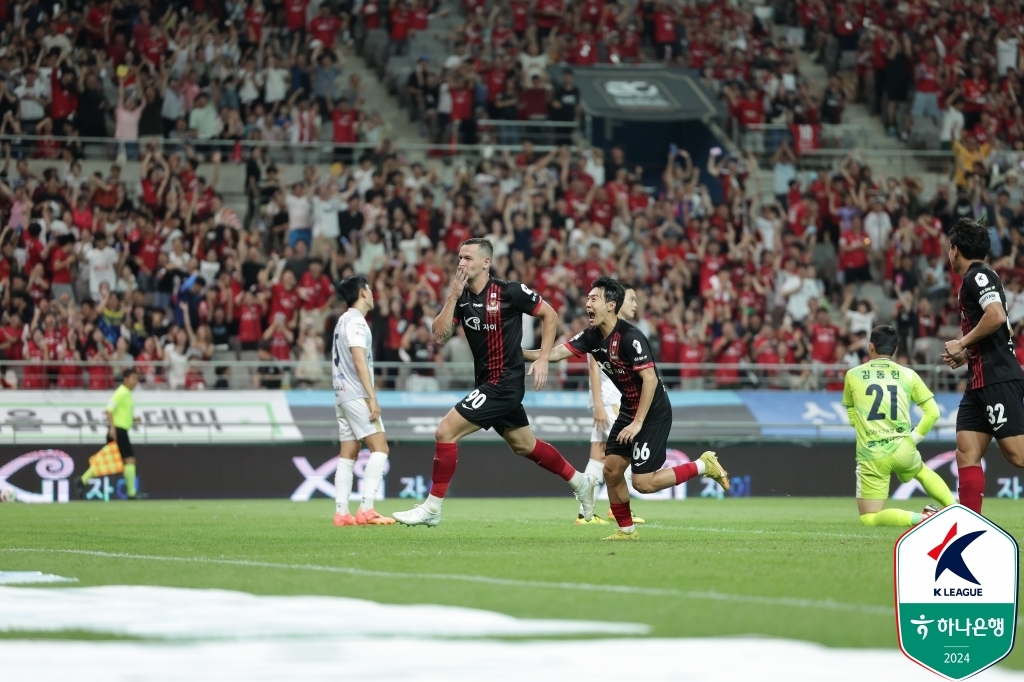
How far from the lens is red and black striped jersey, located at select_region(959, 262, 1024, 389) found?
412 inches

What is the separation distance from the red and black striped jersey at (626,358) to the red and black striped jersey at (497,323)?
31.5 inches

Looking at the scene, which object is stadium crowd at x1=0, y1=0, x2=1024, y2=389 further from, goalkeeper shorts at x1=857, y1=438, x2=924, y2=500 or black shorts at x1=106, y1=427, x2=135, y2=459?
goalkeeper shorts at x1=857, y1=438, x2=924, y2=500

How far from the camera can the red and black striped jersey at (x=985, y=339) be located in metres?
10.5

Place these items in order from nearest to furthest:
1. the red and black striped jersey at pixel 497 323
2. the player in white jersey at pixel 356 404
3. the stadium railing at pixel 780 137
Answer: the red and black striped jersey at pixel 497 323
the player in white jersey at pixel 356 404
the stadium railing at pixel 780 137

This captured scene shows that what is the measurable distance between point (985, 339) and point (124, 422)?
13588mm

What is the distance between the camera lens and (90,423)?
71.2 ft

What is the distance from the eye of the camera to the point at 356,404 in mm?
13758

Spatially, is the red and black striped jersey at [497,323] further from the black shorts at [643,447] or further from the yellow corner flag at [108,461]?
the yellow corner flag at [108,461]

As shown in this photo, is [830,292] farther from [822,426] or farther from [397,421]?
→ [397,421]

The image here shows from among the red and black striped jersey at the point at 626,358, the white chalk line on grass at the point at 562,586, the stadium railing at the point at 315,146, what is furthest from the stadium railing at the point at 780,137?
the white chalk line on grass at the point at 562,586

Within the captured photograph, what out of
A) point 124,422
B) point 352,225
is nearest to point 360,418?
point 124,422

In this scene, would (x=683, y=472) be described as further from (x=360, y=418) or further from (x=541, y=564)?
(x=360, y=418)

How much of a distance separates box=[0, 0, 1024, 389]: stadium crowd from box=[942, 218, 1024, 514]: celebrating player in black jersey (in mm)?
13340

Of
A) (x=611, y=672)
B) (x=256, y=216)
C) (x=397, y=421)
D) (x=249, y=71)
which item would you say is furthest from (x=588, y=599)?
(x=249, y=71)
